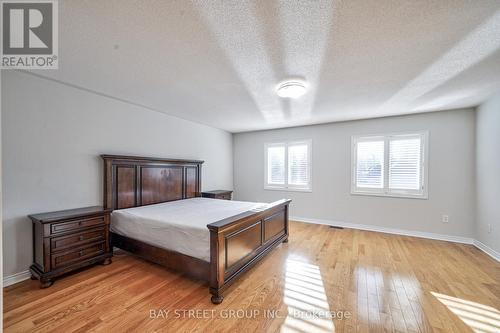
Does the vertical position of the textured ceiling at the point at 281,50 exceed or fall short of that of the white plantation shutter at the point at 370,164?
it exceeds it

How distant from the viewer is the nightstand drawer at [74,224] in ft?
7.63

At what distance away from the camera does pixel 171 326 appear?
1757 mm

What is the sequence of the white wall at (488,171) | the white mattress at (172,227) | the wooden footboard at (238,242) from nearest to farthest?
the wooden footboard at (238,242), the white mattress at (172,227), the white wall at (488,171)

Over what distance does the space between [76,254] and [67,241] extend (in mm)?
199

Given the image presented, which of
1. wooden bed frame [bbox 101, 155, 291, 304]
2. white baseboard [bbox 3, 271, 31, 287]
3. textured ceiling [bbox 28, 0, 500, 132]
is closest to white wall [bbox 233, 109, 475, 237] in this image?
textured ceiling [bbox 28, 0, 500, 132]

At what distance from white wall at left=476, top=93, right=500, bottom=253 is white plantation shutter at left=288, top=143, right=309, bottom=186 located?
2841 mm

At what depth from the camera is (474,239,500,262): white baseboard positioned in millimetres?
2964

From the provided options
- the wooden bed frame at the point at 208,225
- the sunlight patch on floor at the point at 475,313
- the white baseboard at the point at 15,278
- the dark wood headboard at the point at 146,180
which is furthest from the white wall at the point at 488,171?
the white baseboard at the point at 15,278

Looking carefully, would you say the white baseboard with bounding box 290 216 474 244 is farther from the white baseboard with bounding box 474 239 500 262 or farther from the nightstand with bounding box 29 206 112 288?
the nightstand with bounding box 29 206 112 288

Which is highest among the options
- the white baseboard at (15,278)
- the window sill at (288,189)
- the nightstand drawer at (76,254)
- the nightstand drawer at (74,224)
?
the window sill at (288,189)

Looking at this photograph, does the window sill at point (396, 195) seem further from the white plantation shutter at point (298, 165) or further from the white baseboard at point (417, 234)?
the white plantation shutter at point (298, 165)

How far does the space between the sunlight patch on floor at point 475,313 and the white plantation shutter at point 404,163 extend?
232cm

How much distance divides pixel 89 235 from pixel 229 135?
4010 mm

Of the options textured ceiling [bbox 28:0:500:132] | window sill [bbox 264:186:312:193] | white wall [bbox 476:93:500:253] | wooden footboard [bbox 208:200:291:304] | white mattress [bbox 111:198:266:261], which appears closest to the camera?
textured ceiling [bbox 28:0:500:132]
